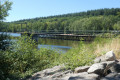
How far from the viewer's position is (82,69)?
3.43 m

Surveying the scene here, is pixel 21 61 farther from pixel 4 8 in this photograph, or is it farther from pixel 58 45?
pixel 58 45

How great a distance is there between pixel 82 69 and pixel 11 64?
11.6ft

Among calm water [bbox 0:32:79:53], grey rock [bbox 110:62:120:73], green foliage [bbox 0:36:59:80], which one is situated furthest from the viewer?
calm water [bbox 0:32:79:53]

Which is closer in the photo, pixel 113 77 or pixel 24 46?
pixel 113 77

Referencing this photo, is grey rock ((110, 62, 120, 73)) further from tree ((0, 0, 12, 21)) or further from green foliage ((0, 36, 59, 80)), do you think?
tree ((0, 0, 12, 21))

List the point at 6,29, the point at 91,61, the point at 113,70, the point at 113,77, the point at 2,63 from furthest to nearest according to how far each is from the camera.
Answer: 1. the point at 6,29
2. the point at 2,63
3. the point at 91,61
4. the point at 113,70
5. the point at 113,77

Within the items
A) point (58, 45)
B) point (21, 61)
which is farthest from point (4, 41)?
point (58, 45)

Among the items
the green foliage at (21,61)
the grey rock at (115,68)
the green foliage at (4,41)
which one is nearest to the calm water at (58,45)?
the green foliage at (4,41)

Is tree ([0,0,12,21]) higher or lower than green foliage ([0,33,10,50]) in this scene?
higher

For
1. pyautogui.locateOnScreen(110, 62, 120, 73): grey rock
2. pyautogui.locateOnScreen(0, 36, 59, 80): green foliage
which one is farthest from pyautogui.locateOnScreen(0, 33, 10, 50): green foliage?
pyautogui.locateOnScreen(110, 62, 120, 73): grey rock

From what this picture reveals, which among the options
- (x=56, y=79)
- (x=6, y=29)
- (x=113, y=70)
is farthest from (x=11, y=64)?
(x=113, y=70)

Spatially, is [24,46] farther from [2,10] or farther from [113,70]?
[113,70]

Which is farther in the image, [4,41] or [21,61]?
[4,41]

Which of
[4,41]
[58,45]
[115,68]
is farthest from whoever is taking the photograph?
[58,45]
